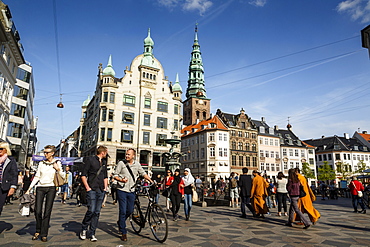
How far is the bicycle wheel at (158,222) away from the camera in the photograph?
571cm

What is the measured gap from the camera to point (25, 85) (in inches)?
1347

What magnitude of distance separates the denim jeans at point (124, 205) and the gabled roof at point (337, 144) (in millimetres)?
74422

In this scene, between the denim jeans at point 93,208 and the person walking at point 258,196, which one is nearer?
the denim jeans at point 93,208

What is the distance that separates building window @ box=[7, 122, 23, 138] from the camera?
31159 mm

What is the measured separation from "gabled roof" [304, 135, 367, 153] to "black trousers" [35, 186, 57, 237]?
75562 mm

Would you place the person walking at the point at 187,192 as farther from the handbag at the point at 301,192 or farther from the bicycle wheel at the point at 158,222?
the handbag at the point at 301,192

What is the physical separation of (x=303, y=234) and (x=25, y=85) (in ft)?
120

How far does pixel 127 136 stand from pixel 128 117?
2996 millimetres

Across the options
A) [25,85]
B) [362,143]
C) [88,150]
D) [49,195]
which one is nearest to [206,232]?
[49,195]

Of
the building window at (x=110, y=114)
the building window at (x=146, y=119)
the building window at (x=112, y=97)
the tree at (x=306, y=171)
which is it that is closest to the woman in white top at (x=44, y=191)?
the building window at (x=110, y=114)

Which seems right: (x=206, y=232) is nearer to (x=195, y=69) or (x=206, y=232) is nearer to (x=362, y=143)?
(x=195, y=69)

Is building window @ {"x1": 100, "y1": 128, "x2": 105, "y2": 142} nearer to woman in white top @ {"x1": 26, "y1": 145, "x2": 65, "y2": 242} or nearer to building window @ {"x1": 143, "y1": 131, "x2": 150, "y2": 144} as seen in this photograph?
building window @ {"x1": 143, "y1": 131, "x2": 150, "y2": 144}

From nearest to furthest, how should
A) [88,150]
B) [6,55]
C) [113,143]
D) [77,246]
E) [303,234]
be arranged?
[77,246] < [303,234] < [6,55] < [113,143] < [88,150]

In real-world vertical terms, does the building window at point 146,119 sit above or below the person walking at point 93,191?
above
